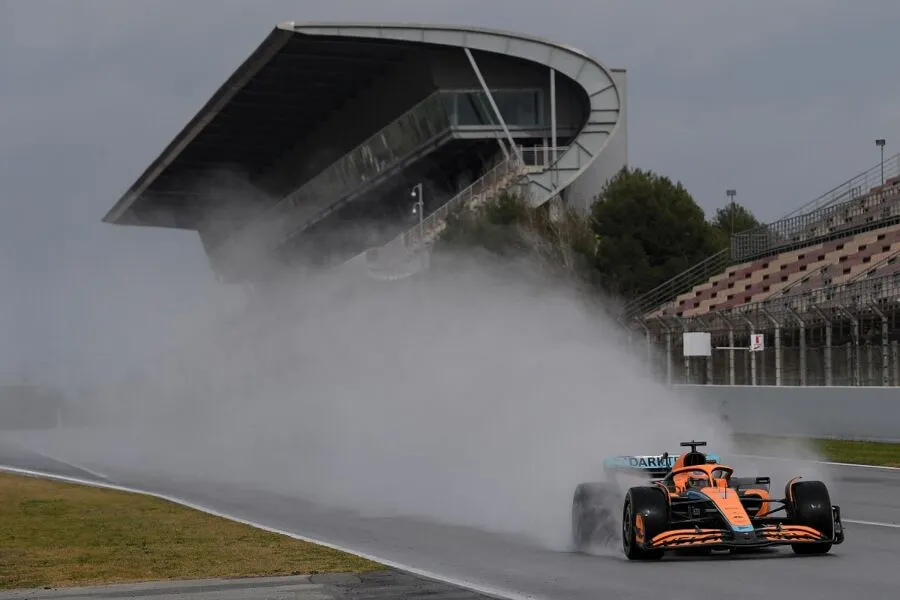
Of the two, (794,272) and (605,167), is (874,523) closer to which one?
(794,272)

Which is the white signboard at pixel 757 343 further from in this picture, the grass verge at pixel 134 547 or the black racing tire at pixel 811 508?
the black racing tire at pixel 811 508

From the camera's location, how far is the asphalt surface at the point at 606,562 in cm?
1120

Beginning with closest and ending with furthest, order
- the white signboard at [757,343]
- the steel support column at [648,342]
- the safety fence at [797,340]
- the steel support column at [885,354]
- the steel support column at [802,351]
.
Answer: the steel support column at [885,354]
the safety fence at [797,340]
the steel support column at [802,351]
the white signboard at [757,343]
the steel support column at [648,342]

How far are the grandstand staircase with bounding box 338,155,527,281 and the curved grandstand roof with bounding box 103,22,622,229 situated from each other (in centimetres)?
282

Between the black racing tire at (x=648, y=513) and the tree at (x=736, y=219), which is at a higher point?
the tree at (x=736, y=219)

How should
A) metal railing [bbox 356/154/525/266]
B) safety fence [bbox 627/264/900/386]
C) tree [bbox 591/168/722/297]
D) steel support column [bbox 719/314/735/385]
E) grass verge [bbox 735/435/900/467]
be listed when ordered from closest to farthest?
grass verge [bbox 735/435/900/467]
safety fence [bbox 627/264/900/386]
steel support column [bbox 719/314/735/385]
tree [bbox 591/168/722/297]
metal railing [bbox 356/154/525/266]

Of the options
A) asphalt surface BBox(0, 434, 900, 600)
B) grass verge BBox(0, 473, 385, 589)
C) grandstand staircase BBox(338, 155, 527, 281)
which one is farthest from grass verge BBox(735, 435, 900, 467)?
grandstand staircase BBox(338, 155, 527, 281)

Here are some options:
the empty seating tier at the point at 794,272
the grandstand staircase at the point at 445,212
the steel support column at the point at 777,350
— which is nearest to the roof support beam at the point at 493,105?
the grandstand staircase at the point at 445,212

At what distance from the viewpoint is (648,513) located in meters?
12.9

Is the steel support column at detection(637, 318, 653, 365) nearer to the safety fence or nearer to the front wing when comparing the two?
the safety fence

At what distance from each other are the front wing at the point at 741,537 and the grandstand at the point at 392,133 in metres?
43.1

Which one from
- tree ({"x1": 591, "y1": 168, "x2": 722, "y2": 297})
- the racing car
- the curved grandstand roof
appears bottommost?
the racing car

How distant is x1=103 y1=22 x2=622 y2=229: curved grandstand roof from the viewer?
66438mm

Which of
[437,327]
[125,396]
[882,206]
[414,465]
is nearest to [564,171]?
[882,206]
